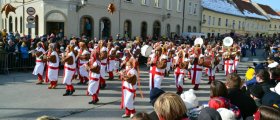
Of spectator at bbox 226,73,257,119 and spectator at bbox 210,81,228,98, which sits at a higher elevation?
spectator at bbox 210,81,228,98

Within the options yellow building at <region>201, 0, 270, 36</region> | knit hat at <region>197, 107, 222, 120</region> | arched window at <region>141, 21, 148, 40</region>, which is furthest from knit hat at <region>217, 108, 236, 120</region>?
yellow building at <region>201, 0, 270, 36</region>

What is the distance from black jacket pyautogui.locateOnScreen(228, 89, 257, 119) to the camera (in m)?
4.83

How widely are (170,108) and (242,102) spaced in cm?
193

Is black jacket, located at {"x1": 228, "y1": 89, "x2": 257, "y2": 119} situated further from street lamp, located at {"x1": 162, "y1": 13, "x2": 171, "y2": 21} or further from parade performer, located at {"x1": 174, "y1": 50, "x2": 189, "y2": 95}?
street lamp, located at {"x1": 162, "y1": 13, "x2": 171, "y2": 21}

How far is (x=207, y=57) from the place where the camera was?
45.7 feet

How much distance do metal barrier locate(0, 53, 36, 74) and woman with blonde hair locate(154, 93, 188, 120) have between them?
41.0 ft

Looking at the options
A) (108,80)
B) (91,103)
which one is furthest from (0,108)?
(108,80)

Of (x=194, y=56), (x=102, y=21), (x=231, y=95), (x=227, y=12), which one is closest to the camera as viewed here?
(x=231, y=95)

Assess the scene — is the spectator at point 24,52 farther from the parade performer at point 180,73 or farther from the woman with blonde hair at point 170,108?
the woman with blonde hair at point 170,108

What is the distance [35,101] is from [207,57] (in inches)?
292

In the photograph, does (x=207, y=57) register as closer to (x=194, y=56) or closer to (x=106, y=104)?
(x=194, y=56)

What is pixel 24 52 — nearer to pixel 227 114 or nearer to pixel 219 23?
pixel 227 114

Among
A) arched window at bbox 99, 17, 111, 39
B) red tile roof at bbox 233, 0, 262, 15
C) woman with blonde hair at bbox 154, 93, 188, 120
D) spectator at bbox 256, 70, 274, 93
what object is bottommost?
woman with blonde hair at bbox 154, 93, 188, 120

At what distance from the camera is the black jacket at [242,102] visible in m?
4.83
